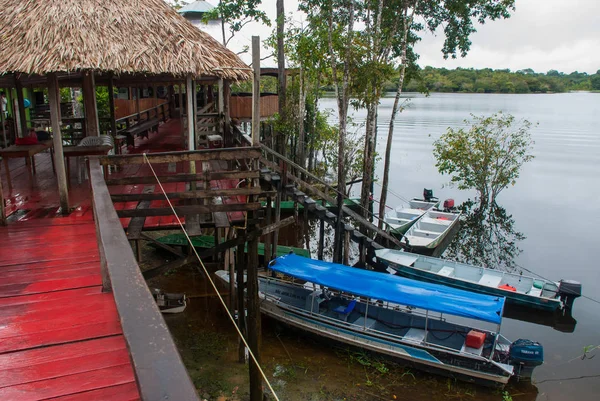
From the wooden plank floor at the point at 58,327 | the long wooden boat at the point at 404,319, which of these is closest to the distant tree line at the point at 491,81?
the long wooden boat at the point at 404,319

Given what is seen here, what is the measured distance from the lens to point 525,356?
10445 mm

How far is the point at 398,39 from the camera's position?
20250 millimetres

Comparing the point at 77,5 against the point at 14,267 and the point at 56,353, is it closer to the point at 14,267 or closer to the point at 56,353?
the point at 14,267

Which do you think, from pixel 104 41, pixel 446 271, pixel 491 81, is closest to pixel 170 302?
pixel 104 41

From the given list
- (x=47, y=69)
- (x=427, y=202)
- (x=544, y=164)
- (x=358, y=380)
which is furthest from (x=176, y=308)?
(x=544, y=164)

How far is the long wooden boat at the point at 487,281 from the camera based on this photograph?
14375 millimetres

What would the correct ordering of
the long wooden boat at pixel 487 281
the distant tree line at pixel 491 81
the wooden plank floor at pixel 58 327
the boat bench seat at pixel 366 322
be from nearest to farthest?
the wooden plank floor at pixel 58 327
the boat bench seat at pixel 366 322
the long wooden boat at pixel 487 281
the distant tree line at pixel 491 81

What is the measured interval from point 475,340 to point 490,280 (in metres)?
5.23

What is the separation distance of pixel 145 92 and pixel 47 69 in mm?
19320

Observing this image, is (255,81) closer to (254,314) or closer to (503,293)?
(254,314)

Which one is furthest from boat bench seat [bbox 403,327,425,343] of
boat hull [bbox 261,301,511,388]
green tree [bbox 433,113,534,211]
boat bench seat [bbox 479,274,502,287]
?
green tree [bbox 433,113,534,211]

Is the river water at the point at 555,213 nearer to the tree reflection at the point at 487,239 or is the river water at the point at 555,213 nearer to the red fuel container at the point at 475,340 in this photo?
the tree reflection at the point at 487,239

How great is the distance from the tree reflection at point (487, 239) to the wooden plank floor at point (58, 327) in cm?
1761

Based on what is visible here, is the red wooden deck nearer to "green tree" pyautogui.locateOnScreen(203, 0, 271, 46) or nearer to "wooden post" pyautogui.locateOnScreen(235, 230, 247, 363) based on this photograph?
"wooden post" pyautogui.locateOnScreen(235, 230, 247, 363)
